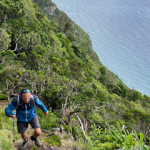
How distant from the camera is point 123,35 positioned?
419 feet

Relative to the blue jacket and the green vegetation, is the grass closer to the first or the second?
the green vegetation

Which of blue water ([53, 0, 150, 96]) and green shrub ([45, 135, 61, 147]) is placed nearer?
green shrub ([45, 135, 61, 147])

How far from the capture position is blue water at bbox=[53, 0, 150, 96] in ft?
316

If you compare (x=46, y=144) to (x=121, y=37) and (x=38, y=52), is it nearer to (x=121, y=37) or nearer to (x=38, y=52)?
(x=38, y=52)

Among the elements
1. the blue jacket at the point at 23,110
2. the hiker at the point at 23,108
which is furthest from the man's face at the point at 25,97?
the blue jacket at the point at 23,110

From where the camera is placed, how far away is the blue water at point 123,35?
96.4m

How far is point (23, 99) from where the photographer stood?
11.0 feet

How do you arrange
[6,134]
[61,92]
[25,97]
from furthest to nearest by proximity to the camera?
[61,92] → [6,134] → [25,97]

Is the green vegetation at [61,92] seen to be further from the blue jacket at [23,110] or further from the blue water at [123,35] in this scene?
the blue water at [123,35]

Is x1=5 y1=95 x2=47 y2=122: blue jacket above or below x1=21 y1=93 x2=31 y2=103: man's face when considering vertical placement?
below

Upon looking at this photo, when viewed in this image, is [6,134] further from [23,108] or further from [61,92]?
[61,92]

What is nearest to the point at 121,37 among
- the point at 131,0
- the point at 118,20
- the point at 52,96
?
the point at 118,20

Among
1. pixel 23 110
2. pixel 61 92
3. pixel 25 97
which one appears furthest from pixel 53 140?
pixel 61 92

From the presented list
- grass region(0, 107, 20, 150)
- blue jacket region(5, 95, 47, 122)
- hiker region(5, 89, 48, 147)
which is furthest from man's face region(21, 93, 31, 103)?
grass region(0, 107, 20, 150)
